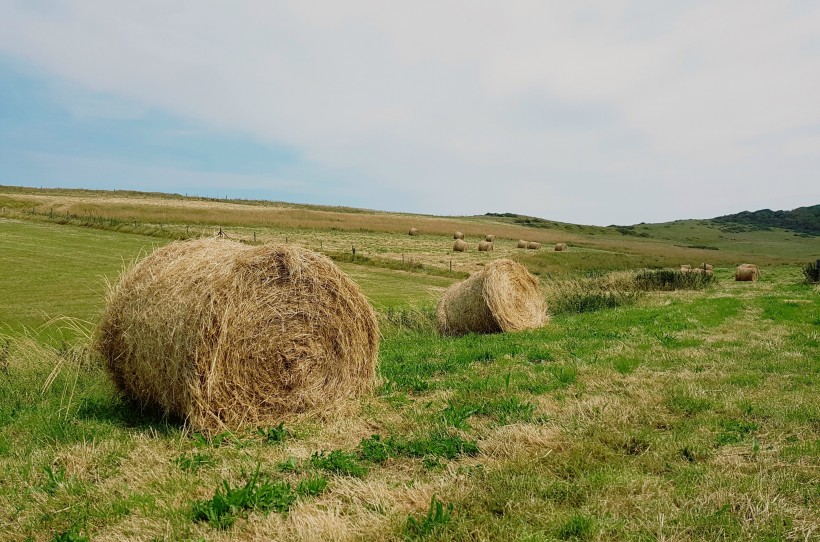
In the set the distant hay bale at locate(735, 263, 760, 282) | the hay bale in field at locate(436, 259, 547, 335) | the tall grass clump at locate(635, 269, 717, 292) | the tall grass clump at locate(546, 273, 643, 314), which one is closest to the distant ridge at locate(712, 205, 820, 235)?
the distant hay bale at locate(735, 263, 760, 282)

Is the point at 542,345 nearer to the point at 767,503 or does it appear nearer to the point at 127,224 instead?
the point at 767,503

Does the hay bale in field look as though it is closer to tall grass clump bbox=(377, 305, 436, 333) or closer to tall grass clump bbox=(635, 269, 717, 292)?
tall grass clump bbox=(377, 305, 436, 333)

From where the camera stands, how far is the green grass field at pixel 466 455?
4.08m

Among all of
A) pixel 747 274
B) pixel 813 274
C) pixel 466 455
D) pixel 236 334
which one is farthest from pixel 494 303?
pixel 747 274

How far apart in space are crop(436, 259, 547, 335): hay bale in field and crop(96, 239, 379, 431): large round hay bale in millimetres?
7097

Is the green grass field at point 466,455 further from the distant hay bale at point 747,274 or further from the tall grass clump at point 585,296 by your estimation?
the distant hay bale at point 747,274

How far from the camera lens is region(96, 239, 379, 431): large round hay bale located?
6.76 meters

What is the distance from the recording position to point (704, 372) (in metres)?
8.80

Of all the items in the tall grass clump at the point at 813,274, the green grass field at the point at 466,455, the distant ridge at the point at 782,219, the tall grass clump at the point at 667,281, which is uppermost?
the distant ridge at the point at 782,219

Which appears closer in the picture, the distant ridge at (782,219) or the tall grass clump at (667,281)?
the tall grass clump at (667,281)

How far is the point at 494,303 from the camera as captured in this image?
15.1 meters

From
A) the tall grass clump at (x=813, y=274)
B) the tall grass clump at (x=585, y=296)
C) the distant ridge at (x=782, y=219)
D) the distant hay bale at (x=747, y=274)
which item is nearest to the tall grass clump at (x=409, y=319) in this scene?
the tall grass clump at (x=585, y=296)

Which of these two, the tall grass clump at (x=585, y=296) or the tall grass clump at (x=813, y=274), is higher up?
the tall grass clump at (x=813, y=274)

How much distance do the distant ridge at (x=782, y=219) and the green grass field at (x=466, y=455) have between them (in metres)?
148
